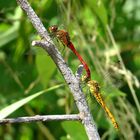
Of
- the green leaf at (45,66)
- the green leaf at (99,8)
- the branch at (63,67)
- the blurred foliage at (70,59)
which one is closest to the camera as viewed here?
the branch at (63,67)

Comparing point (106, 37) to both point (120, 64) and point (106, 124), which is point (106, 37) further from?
point (106, 124)

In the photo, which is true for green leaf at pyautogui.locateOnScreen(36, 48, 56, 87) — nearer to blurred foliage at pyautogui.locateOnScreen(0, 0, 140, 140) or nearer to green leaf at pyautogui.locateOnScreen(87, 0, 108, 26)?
blurred foliage at pyautogui.locateOnScreen(0, 0, 140, 140)

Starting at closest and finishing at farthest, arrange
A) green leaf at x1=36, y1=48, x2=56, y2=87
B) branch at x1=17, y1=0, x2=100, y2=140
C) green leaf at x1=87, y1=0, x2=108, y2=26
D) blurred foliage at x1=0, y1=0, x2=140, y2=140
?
branch at x1=17, y1=0, x2=100, y2=140 → green leaf at x1=36, y1=48, x2=56, y2=87 → green leaf at x1=87, y1=0, x2=108, y2=26 → blurred foliage at x1=0, y1=0, x2=140, y2=140

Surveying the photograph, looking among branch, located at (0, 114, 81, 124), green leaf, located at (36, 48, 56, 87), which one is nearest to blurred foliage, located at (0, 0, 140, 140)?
green leaf, located at (36, 48, 56, 87)

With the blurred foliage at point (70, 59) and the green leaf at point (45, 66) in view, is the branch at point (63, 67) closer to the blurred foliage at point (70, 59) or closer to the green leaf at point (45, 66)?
the green leaf at point (45, 66)

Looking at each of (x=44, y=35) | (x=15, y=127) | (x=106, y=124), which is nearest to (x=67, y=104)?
(x=106, y=124)

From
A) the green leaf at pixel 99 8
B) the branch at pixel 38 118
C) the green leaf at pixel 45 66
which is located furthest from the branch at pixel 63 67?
the green leaf at pixel 99 8
